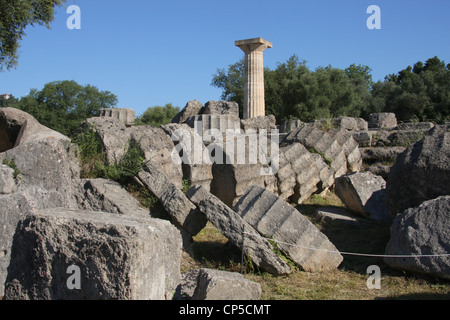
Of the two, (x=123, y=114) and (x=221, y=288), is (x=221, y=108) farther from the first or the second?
(x=221, y=288)

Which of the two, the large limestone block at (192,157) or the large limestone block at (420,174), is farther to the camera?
the large limestone block at (192,157)

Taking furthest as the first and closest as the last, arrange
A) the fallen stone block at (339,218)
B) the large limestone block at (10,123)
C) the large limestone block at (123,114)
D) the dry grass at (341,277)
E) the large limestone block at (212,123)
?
1. the large limestone block at (123,114)
2. the large limestone block at (212,123)
3. the large limestone block at (10,123)
4. the fallen stone block at (339,218)
5. the dry grass at (341,277)

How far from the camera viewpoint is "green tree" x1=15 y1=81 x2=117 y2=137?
96.6ft

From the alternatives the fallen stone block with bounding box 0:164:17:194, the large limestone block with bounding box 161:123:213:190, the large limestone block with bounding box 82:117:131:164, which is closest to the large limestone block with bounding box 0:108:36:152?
the large limestone block with bounding box 82:117:131:164

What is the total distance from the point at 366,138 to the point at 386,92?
23.6 meters

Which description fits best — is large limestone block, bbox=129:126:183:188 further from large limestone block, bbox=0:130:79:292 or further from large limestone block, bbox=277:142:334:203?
large limestone block, bbox=277:142:334:203

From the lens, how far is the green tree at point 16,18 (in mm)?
12484

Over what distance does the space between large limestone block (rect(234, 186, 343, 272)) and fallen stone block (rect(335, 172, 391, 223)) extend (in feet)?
6.65

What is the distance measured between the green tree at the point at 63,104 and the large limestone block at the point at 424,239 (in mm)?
26339

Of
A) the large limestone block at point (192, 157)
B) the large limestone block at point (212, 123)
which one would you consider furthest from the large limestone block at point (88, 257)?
the large limestone block at point (212, 123)

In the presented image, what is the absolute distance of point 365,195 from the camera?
24.8 ft

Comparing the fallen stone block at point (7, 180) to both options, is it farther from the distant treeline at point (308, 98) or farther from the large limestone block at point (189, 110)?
the distant treeline at point (308, 98)
